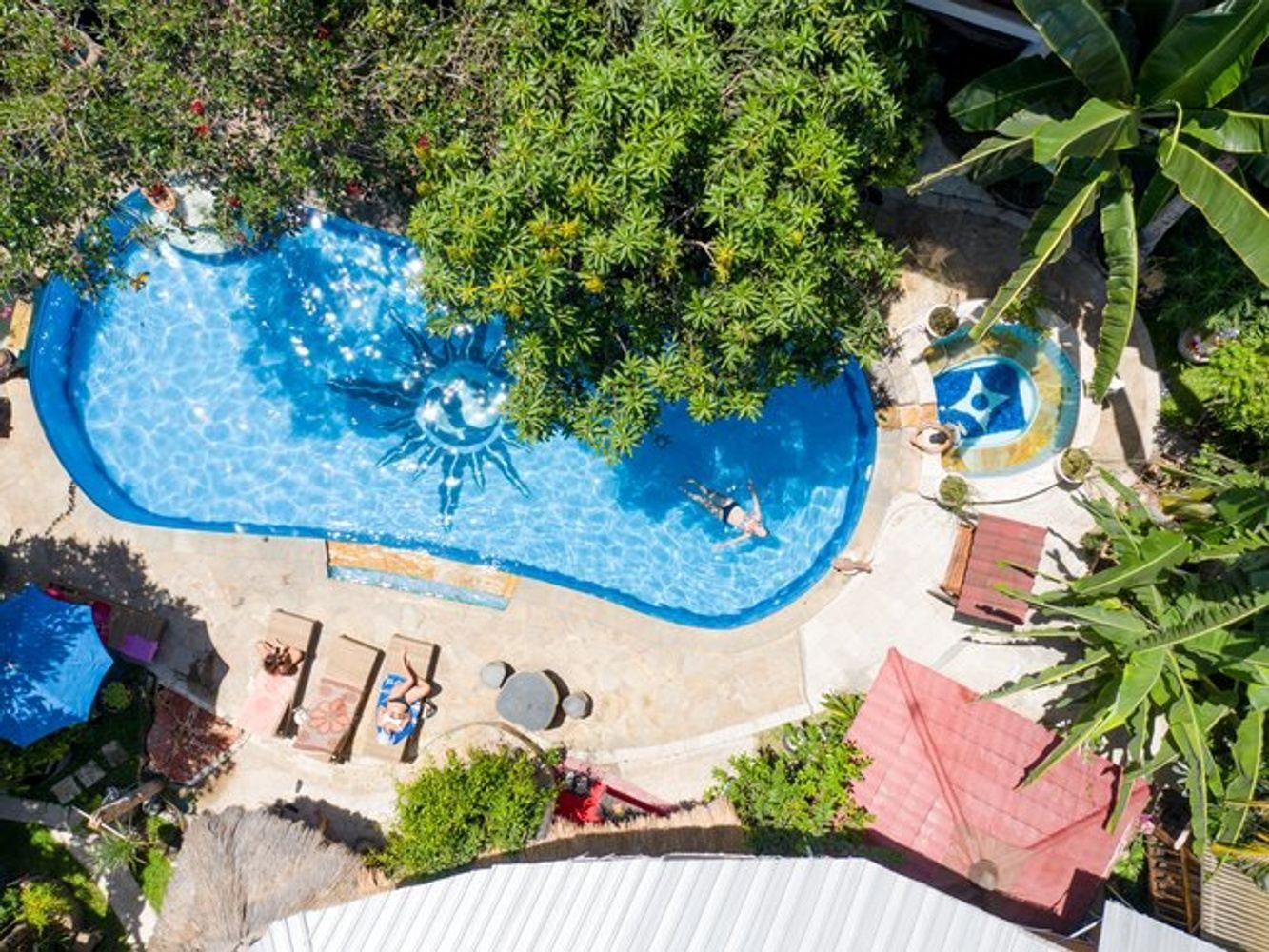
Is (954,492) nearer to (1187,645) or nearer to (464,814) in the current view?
(1187,645)

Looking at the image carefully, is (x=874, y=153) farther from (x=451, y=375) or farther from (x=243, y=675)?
(x=243, y=675)

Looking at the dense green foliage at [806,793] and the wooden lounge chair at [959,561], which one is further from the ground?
the wooden lounge chair at [959,561]

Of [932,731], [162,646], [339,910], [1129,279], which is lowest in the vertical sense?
[339,910]

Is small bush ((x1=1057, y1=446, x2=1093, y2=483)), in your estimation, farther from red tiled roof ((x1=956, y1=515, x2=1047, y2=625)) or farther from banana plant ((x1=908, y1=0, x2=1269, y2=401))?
banana plant ((x1=908, y1=0, x2=1269, y2=401))

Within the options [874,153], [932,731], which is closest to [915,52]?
[874,153]

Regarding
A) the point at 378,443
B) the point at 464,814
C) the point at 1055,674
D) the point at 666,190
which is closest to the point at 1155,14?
the point at 666,190

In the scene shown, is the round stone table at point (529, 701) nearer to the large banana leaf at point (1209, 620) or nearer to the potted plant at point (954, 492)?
the potted plant at point (954, 492)

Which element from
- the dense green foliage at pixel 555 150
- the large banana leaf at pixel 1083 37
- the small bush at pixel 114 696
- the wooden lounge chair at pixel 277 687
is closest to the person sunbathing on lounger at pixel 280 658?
the wooden lounge chair at pixel 277 687
